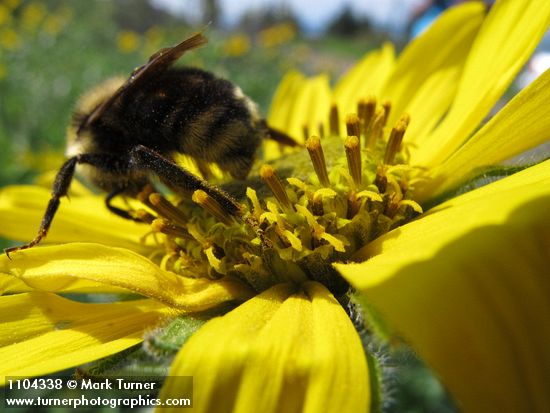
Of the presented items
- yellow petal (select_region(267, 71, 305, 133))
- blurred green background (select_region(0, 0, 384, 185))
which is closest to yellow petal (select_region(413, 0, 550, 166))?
yellow petal (select_region(267, 71, 305, 133))

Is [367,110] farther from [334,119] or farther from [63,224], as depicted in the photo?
[63,224]

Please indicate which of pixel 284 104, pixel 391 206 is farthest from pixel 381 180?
pixel 284 104

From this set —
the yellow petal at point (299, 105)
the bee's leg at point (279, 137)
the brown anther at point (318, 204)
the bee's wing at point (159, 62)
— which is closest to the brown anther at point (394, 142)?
the brown anther at point (318, 204)

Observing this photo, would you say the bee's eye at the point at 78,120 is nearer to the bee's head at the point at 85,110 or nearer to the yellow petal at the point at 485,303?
the bee's head at the point at 85,110

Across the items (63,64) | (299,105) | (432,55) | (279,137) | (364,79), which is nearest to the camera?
(279,137)

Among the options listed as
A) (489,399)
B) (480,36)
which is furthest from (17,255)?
(480,36)

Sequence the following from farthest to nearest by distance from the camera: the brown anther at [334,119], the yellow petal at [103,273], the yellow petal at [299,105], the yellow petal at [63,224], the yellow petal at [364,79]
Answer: the yellow petal at [299,105], the yellow petal at [364,79], the brown anther at [334,119], the yellow petal at [63,224], the yellow petal at [103,273]

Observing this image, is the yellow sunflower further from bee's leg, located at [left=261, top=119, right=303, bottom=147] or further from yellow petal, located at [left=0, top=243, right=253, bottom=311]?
bee's leg, located at [left=261, top=119, right=303, bottom=147]
